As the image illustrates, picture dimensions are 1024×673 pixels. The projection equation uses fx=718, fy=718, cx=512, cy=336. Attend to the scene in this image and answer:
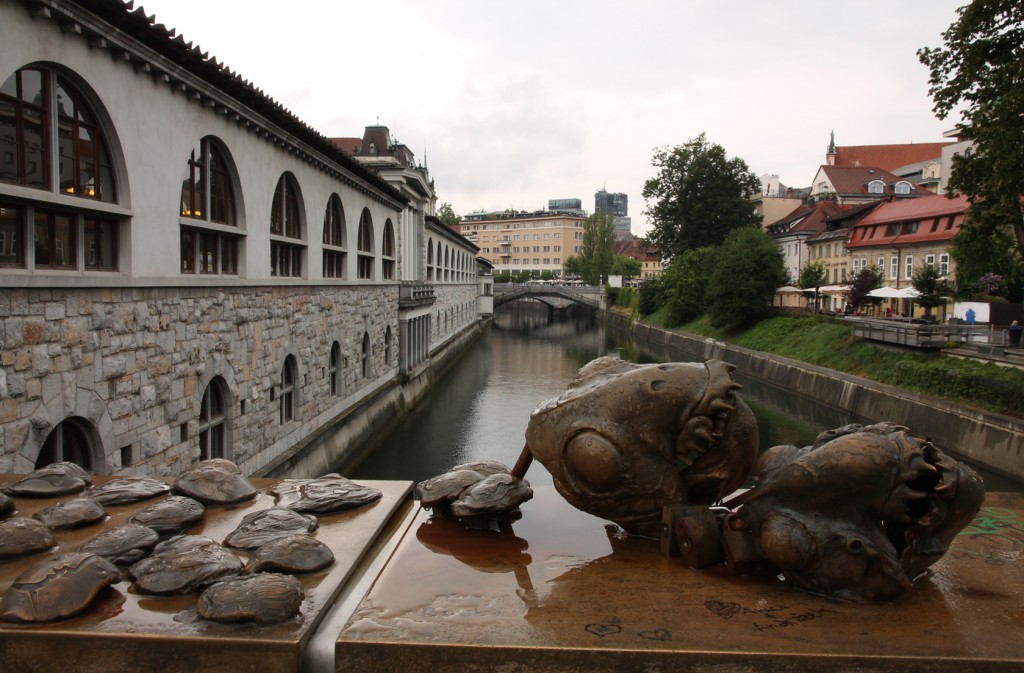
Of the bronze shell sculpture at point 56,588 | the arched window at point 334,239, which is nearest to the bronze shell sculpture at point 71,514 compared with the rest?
the bronze shell sculpture at point 56,588

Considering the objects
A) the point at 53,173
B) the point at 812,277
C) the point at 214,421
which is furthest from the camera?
the point at 812,277

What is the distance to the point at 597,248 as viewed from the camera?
3780 inches

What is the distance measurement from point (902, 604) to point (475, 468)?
3.04 m

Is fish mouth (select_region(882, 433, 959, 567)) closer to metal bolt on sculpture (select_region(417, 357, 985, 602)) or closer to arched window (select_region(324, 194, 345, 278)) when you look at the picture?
metal bolt on sculpture (select_region(417, 357, 985, 602))

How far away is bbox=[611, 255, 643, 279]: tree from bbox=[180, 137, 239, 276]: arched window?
81217 mm

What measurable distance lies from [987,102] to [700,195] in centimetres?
4106

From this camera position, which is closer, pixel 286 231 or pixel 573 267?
pixel 286 231

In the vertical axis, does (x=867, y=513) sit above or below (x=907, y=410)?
above

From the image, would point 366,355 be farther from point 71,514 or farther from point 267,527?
point 267,527

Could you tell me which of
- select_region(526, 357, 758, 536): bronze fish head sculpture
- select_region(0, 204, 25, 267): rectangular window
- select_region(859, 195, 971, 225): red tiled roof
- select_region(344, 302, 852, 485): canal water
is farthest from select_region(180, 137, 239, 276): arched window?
select_region(859, 195, 971, 225): red tiled roof

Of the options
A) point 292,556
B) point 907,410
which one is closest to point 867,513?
point 292,556

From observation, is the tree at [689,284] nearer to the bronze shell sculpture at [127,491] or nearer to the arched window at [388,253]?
the arched window at [388,253]

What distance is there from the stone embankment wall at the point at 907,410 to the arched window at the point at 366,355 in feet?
44.5

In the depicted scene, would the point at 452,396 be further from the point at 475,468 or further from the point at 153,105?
the point at 475,468
